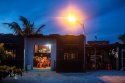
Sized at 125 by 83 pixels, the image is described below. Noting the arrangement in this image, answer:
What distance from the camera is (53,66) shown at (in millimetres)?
31109

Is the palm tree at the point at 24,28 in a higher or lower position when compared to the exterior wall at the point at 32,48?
higher

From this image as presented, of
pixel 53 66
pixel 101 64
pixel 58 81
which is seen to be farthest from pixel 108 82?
pixel 101 64

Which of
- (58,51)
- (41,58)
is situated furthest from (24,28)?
(58,51)

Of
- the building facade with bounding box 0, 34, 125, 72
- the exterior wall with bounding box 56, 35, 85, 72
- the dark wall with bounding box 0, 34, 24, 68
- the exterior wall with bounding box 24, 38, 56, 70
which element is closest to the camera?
the building facade with bounding box 0, 34, 125, 72

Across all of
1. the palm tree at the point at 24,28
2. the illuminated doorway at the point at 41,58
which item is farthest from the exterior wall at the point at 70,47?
the palm tree at the point at 24,28

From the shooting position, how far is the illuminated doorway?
33853 millimetres

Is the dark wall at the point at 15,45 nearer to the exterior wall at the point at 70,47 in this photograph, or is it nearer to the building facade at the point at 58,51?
the building facade at the point at 58,51

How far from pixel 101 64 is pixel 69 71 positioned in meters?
6.57

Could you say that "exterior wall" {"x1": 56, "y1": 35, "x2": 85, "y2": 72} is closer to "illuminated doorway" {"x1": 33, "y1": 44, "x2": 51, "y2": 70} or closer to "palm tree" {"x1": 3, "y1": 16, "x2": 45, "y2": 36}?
"illuminated doorway" {"x1": 33, "y1": 44, "x2": 51, "y2": 70}

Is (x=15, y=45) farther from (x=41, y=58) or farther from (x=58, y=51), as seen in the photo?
(x=41, y=58)

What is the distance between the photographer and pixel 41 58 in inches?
→ 1363

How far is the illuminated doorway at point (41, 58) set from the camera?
1333 inches

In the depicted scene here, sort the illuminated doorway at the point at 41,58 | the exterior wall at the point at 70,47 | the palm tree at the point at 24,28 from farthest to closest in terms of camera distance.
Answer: the palm tree at the point at 24,28
the illuminated doorway at the point at 41,58
the exterior wall at the point at 70,47

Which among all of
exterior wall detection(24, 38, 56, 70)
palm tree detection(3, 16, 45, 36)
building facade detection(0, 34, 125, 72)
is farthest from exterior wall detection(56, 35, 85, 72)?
palm tree detection(3, 16, 45, 36)
